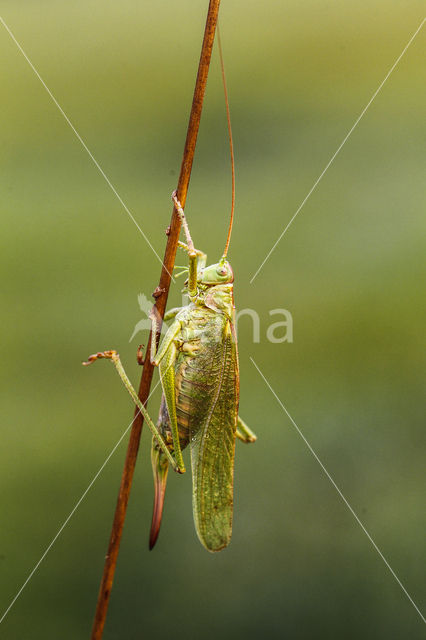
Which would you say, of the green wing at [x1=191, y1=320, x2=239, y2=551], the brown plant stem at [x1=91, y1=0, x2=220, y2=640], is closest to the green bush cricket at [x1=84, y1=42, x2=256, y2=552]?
the green wing at [x1=191, y1=320, x2=239, y2=551]

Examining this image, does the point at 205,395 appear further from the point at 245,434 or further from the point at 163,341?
the point at 245,434

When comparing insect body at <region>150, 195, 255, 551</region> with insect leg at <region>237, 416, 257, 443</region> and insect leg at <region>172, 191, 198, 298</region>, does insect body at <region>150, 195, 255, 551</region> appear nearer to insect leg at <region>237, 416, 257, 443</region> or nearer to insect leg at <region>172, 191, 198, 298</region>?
insect leg at <region>172, 191, 198, 298</region>

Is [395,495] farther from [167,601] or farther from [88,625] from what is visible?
[88,625]

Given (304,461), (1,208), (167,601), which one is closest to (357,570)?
(304,461)

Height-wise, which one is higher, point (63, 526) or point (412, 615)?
point (63, 526)

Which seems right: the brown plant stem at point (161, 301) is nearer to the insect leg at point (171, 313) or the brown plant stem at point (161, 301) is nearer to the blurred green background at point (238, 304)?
the insect leg at point (171, 313)

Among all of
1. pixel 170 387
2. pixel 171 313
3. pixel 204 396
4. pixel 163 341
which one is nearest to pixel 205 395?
pixel 204 396

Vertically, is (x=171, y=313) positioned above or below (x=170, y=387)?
above
